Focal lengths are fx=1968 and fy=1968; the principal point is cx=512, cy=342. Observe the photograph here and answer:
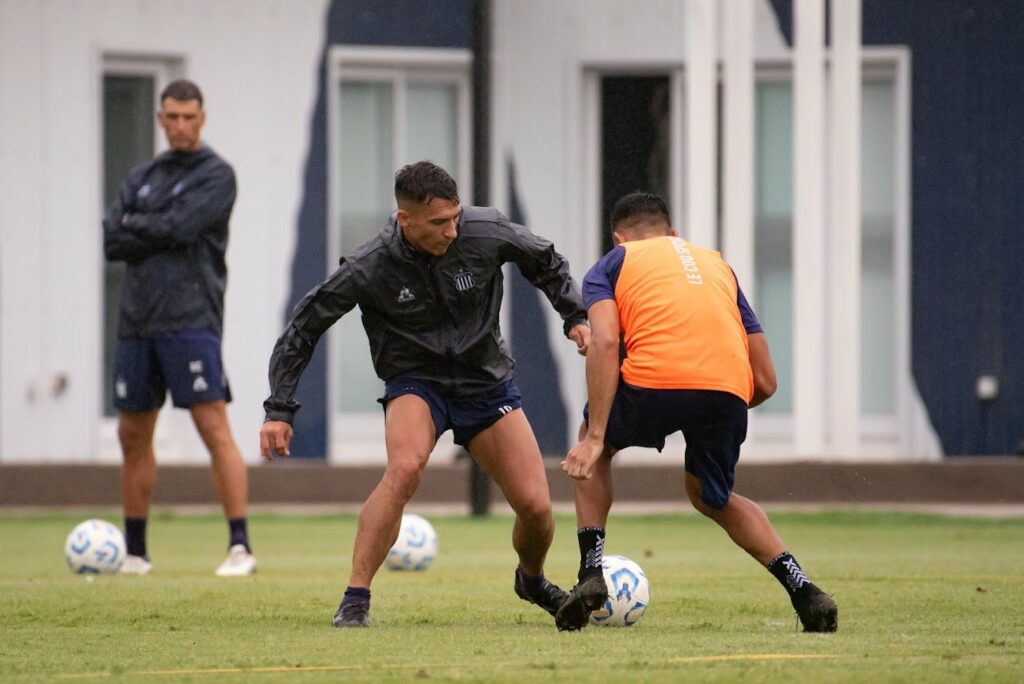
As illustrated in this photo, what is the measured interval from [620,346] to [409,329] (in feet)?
2.87

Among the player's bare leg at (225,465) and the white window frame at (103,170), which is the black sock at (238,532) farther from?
the white window frame at (103,170)

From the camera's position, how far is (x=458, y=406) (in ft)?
24.7

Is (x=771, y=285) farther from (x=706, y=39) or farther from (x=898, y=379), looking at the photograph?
(x=706, y=39)

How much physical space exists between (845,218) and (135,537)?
7.83 m

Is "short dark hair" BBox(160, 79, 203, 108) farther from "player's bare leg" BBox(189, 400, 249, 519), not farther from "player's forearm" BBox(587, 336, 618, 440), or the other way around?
"player's forearm" BBox(587, 336, 618, 440)

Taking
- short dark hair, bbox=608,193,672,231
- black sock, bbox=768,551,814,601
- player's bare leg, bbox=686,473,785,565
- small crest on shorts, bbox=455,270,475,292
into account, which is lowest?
black sock, bbox=768,551,814,601

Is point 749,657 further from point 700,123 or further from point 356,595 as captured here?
point 700,123

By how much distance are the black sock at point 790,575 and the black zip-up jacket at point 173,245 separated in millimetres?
4043

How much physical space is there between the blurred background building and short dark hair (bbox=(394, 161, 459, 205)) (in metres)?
9.17

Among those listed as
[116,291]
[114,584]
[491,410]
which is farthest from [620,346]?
[116,291]

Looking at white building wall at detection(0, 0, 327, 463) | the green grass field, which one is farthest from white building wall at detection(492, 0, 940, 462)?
the green grass field

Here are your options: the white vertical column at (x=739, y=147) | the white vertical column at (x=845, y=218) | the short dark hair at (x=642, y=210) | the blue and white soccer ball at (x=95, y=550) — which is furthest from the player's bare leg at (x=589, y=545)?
the white vertical column at (x=845, y=218)

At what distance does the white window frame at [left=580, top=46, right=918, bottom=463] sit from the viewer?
1750cm

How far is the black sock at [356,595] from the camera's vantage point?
23.7ft
